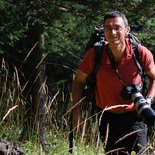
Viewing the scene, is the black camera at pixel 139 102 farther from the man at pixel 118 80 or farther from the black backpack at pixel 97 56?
the black backpack at pixel 97 56

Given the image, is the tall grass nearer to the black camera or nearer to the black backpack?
the black backpack

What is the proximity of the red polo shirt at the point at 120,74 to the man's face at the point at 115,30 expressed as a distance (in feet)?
0.48

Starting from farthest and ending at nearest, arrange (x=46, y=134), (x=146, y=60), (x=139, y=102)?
(x=46, y=134)
(x=146, y=60)
(x=139, y=102)

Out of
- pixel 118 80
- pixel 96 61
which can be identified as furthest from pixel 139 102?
pixel 96 61

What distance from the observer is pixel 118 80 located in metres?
4.21

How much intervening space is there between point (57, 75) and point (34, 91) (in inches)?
128

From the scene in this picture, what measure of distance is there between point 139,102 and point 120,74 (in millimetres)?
469

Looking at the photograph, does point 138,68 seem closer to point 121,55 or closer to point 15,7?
point 121,55

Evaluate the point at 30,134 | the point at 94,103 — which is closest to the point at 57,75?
the point at 30,134

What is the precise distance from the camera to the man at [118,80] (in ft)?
13.8

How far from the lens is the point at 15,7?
21.0 ft

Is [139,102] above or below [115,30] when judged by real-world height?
below

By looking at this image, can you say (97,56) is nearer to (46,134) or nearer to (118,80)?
(118,80)

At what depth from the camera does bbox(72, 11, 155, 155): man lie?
4215 millimetres
